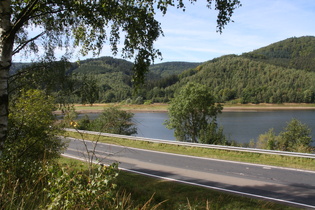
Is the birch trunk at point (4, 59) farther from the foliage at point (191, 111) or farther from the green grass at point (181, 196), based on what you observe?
the foliage at point (191, 111)

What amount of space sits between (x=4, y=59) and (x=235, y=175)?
8.05 m

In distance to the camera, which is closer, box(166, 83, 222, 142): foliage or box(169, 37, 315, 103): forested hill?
box(166, 83, 222, 142): foliage

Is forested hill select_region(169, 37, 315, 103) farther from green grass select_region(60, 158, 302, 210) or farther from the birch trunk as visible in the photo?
the birch trunk

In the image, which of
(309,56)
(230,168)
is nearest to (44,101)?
(230,168)

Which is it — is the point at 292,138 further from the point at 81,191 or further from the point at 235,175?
the point at 81,191

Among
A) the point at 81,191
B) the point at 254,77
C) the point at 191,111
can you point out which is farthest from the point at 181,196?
the point at 254,77

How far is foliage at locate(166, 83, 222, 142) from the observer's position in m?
31.3

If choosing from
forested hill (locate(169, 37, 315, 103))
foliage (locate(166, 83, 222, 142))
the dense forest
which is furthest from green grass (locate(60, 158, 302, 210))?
forested hill (locate(169, 37, 315, 103))

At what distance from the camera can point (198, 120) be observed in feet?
106

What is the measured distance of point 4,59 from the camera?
428 cm

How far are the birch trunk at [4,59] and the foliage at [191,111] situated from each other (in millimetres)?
26951

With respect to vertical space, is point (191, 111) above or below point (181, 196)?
above

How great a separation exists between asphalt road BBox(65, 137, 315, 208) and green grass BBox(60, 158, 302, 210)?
0.68 metres

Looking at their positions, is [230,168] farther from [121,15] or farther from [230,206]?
[121,15]
